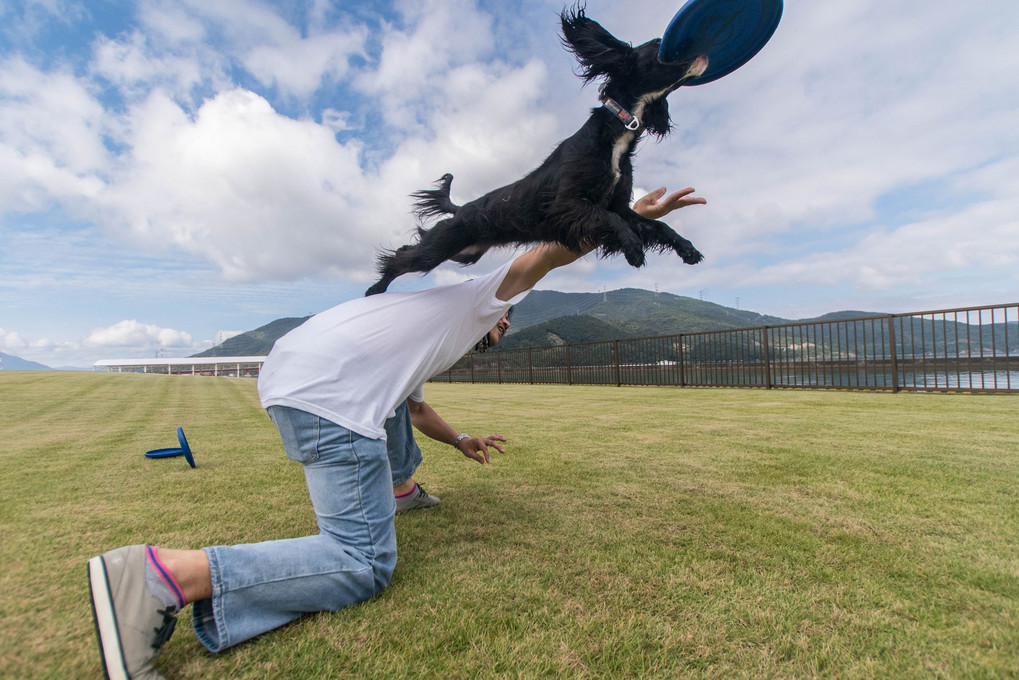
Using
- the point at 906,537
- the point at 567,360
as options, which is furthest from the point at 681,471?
the point at 567,360

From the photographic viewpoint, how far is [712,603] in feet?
4.79

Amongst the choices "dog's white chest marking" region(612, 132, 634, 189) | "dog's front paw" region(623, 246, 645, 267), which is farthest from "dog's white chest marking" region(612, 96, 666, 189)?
"dog's front paw" region(623, 246, 645, 267)

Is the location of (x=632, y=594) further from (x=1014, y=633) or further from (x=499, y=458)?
(x=499, y=458)

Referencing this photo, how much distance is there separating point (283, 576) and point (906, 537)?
2297 mm

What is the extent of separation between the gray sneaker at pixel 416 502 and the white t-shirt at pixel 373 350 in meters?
0.95

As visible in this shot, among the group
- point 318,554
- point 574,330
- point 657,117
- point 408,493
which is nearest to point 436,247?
point 657,117

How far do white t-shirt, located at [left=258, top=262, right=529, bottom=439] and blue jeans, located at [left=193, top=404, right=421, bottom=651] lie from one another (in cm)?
7

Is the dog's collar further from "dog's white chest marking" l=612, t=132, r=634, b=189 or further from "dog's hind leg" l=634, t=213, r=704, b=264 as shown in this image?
"dog's hind leg" l=634, t=213, r=704, b=264

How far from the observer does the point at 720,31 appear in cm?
184

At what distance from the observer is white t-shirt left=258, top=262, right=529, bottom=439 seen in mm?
1617

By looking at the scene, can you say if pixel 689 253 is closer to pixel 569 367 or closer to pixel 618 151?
pixel 618 151

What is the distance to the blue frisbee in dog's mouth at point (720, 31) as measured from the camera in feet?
5.72

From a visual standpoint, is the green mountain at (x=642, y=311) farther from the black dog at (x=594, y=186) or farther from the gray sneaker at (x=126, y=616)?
the gray sneaker at (x=126, y=616)

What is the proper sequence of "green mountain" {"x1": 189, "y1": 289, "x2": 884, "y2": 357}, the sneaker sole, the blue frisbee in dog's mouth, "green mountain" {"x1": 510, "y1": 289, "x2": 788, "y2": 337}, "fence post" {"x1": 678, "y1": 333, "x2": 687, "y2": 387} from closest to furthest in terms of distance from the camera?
the sneaker sole
the blue frisbee in dog's mouth
"fence post" {"x1": 678, "y1": 333, "x2": 687, "y2": 387}
"green mountain" {"x1": 189, "y1": 289, "x2": 884, "y2": 357}
"green mountain" {"x1": 510, "y1": 289, "x2": 788, "y2": 337}
